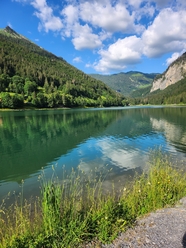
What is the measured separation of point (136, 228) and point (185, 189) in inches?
220

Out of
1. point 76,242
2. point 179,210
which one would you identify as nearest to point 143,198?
point 179,210

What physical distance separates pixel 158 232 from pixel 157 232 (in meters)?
0.04

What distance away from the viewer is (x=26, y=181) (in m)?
17.0

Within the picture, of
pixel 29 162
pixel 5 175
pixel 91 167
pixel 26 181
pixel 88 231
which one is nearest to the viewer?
pixel 88 231

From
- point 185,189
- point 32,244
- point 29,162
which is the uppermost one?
point 32,244

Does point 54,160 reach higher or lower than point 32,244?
lower

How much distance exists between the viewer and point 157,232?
303 inches

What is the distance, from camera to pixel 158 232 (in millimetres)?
7688

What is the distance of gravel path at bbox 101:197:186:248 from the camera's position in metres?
6.93

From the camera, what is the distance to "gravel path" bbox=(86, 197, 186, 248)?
691 cm

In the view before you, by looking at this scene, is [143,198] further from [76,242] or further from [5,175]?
[5,175]

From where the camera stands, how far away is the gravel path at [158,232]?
22.7 feet

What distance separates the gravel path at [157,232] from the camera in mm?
6914

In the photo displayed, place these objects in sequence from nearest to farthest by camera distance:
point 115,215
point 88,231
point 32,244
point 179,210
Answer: point 32,244 < point 88,231 < point 115,215 < point 179,210
